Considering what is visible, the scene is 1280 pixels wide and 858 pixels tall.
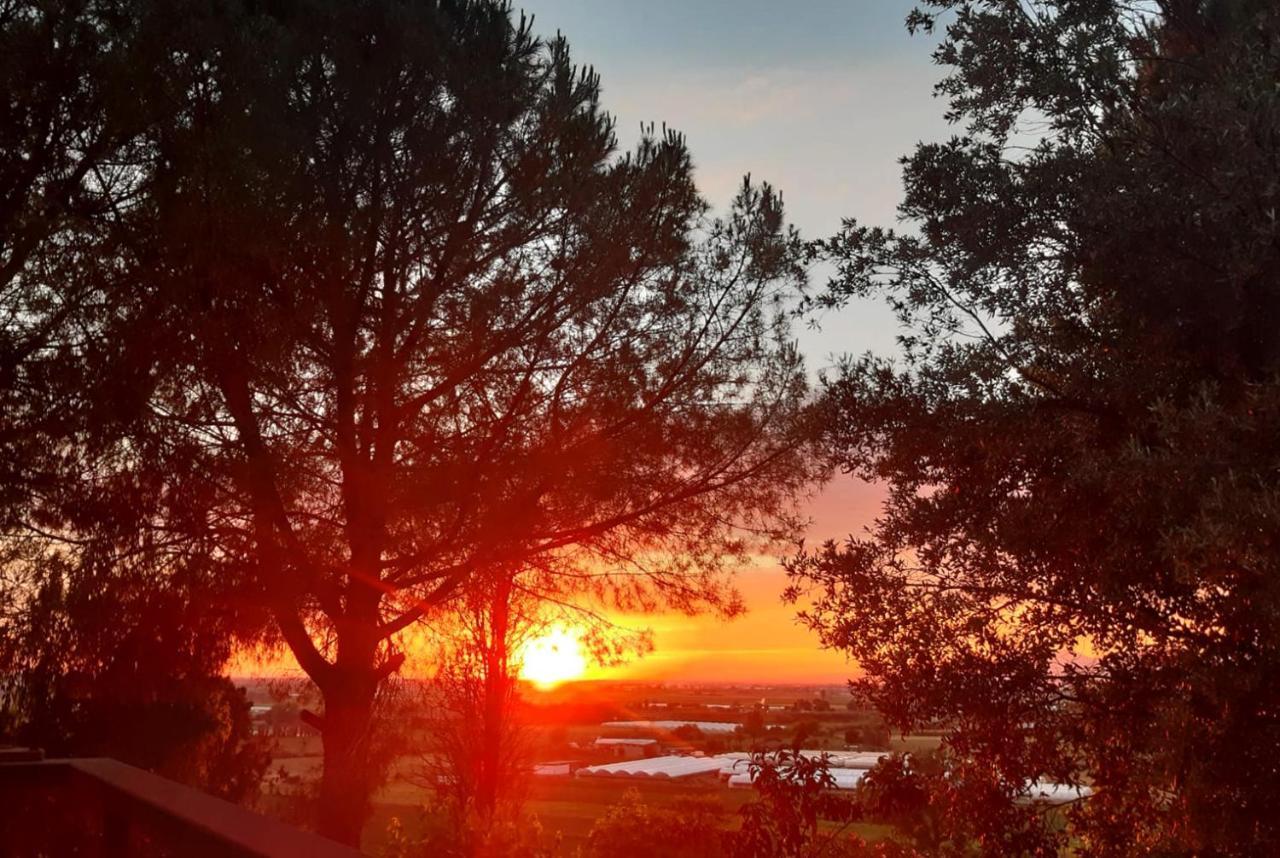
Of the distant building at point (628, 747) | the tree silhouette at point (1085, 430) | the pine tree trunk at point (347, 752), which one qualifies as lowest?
the distant building at point (628, 747)

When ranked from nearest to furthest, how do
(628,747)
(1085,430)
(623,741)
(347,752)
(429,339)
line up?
(1085,430), (347,752), (429,339), (628,747), (623,741)

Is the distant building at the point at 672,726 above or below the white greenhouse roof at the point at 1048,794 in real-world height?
below

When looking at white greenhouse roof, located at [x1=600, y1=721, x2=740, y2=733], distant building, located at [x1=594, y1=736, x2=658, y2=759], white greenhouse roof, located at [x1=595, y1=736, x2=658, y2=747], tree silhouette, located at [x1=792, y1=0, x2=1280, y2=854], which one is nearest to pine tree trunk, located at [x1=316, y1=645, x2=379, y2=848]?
tree silhouette, located at [x1=792, y1=0, x2=1280, y2=854]

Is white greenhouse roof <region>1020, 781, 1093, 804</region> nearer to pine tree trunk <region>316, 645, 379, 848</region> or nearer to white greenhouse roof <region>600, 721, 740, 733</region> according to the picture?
pine tree trunk <region>316, 645, 379, 848</region>

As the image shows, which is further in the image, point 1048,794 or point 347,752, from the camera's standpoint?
point 347,752

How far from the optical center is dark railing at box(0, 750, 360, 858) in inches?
64.3

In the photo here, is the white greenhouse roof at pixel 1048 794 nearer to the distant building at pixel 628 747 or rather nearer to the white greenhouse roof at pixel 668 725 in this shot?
the white greenhouse roof at pixel 668 725

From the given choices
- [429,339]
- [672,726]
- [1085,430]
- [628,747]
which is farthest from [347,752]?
[628,747]

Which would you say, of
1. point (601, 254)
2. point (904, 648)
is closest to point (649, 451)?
point (601, 254)

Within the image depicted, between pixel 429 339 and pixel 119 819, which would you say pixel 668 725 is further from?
pixel 119 819

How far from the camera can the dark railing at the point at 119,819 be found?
163cm

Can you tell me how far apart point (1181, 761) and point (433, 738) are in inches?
384

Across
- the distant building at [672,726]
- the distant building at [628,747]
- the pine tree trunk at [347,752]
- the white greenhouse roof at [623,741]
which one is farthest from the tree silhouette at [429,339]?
the white greenhouse roof at [623,741]

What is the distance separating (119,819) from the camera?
2754mm
